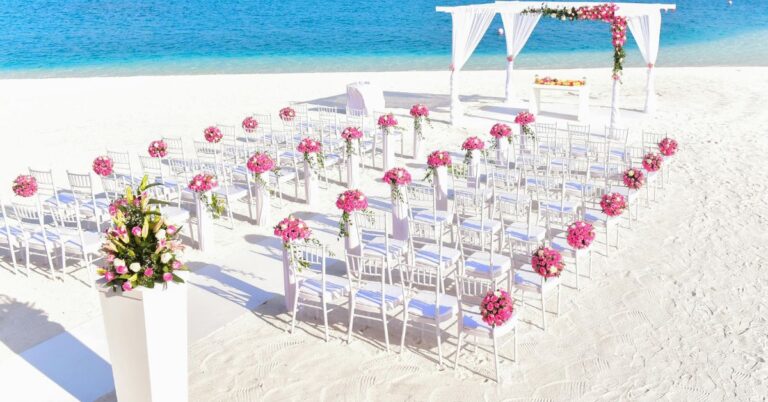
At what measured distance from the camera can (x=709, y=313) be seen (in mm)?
8094

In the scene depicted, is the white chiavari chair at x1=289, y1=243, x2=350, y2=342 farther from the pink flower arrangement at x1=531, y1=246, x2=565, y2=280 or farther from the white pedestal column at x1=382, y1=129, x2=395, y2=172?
the white pedestal column at x1=382, y1=129, x2=395, y2=172

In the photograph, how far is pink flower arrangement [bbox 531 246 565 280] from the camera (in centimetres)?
729

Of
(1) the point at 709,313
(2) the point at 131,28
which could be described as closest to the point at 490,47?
(2) the point at 131,28

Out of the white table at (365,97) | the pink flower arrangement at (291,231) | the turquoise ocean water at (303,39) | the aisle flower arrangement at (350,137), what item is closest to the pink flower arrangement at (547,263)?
the pink flower arrangement at (291,231)

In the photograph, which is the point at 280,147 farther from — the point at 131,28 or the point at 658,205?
the point at 131,28

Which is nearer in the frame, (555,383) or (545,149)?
(555,383)

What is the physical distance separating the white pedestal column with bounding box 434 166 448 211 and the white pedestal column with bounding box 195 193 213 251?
133 inches

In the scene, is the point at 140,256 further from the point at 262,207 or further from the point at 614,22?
the point at 614,22

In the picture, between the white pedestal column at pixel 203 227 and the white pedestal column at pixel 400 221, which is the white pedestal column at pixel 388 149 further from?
the white pedestal column at pixel 203 227

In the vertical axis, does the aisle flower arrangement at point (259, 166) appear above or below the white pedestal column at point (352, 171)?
above

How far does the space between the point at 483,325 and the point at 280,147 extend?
9.01 metres

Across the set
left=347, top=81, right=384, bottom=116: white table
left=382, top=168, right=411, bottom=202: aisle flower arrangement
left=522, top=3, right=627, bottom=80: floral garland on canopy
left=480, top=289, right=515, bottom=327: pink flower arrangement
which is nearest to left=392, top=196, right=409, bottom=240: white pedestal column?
left=382, top=168, right=411, bottom=202: aisle flower arrangement

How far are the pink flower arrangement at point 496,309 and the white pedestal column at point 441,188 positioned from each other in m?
4.62

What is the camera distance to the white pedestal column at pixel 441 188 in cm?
1109
